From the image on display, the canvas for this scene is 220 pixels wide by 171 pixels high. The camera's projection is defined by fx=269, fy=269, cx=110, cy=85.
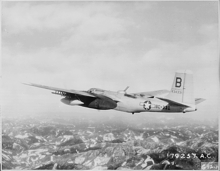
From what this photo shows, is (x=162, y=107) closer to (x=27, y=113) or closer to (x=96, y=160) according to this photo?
(x=96, y=160)

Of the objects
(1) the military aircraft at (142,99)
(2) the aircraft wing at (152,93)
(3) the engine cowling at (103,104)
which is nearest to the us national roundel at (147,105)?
(1) the military aircraft at (142,99)

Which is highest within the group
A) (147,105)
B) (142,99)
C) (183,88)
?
(183,88)

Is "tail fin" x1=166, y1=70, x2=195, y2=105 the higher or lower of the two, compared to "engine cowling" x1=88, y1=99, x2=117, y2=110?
higher

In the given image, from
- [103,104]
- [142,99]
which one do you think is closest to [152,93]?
[142,99]

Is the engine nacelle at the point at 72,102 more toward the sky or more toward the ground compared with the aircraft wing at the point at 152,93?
more toward the ground

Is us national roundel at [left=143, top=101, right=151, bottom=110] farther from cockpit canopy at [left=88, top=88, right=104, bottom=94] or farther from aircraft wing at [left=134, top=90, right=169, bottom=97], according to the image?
cockpit canopy at [left=88, top=88, right=104, bottom=94]

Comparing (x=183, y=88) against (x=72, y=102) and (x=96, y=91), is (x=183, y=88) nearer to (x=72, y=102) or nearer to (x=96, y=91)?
(x=96, y=91)

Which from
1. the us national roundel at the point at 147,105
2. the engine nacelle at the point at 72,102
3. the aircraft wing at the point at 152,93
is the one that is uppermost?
the aircraft wing at the point at 152,93

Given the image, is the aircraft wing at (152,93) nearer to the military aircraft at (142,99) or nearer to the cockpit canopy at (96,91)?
the military aircraft at (142,99)

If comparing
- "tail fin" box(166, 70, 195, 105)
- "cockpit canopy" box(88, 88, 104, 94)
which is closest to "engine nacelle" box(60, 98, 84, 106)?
"cockpit canopy" box(88, 88, 104, 94)
